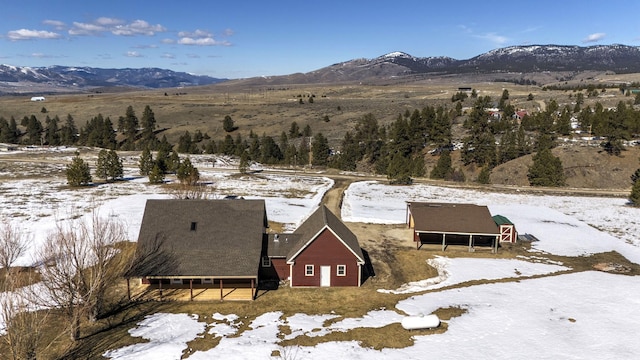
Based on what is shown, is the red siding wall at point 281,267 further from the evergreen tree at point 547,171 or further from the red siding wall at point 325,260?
the evergreen tree at point 547,171

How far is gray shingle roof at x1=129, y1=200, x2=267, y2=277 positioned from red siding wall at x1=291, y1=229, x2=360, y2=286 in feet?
12.5

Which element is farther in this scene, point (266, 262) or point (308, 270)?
point (266, 262)

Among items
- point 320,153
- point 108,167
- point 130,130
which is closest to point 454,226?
point 320,153

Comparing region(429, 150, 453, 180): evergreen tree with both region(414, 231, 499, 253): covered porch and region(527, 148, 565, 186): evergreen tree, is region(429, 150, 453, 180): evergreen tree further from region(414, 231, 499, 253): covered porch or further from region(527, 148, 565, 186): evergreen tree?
region(414, 231, 499, 253): covered porch

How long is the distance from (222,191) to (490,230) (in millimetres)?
38860

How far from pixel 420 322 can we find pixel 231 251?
46.6 ft

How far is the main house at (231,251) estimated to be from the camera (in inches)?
1139

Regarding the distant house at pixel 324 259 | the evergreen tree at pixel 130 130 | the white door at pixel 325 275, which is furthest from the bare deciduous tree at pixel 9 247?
the evergreen tree at pixel 130 130

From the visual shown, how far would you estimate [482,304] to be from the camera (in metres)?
29.2

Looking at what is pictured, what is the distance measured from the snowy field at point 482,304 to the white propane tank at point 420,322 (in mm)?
672

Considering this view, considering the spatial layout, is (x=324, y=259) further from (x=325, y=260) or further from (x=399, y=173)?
(x=399, y=173)

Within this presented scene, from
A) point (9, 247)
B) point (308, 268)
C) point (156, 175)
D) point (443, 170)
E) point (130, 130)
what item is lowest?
point (308, 268)

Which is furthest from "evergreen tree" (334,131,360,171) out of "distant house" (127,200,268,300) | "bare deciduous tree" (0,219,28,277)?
"bare deciduous tree" (0,219,28,277)

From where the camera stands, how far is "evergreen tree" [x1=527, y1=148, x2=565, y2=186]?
70.9 meters
